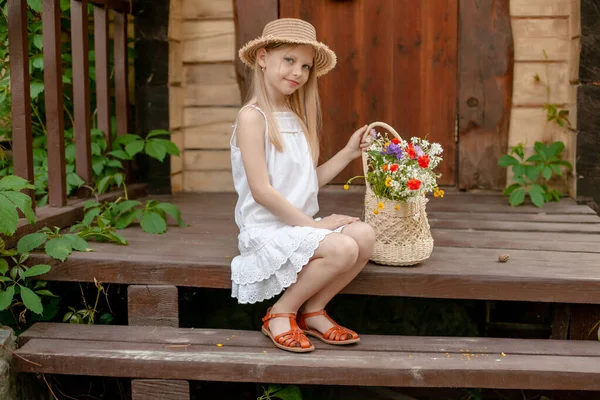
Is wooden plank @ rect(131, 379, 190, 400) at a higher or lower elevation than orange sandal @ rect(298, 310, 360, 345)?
lower

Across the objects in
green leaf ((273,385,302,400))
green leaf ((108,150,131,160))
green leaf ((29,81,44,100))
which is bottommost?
green leaf ((273,385,302,400))

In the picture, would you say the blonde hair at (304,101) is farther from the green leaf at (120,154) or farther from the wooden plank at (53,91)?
the green leaf at (120,154)

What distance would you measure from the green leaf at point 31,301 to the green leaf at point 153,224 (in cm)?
78

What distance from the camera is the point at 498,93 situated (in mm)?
4258

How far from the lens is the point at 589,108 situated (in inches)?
157

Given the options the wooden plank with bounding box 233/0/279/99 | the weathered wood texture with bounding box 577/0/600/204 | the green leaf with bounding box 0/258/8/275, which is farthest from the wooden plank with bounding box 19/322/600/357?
the wooden plank with bounding box 233/0/279/99

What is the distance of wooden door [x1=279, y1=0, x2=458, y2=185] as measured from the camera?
4.27 meters

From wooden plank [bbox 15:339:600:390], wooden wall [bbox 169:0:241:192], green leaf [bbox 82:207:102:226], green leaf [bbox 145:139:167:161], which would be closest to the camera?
wooden plank [bbox 15:339:600:390]

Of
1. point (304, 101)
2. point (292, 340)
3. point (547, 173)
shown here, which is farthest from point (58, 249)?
point (547, 173)

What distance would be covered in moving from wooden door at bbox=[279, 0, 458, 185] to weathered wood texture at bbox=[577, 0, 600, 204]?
0.70 meters

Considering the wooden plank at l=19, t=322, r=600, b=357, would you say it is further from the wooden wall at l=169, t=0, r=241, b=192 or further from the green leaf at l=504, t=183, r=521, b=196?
the wooden wall at l=169, t=0, r=241, b=192

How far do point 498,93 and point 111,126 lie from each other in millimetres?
2222

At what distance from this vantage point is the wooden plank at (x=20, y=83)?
9.83 ft

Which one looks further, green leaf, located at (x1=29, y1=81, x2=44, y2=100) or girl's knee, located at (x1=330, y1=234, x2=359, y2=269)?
green leaf, located at (x1=29, y1=81, x2=44, y2=100)
